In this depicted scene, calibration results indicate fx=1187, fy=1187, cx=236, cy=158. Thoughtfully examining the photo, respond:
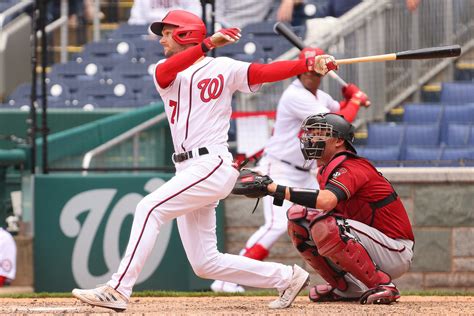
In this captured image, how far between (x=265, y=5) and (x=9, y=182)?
295 centimetres

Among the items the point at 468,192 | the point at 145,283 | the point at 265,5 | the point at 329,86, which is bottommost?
the point at 145,283

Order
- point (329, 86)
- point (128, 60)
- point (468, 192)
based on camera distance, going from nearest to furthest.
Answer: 1. point (468, 192)
2. point (329, 86)
3. point (128, 60)

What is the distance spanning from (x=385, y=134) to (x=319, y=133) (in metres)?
3.27

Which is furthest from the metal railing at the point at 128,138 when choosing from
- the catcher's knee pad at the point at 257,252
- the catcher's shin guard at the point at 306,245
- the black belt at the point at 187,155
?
the black belt at the point at 187,155

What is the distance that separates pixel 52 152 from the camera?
9.20 meters

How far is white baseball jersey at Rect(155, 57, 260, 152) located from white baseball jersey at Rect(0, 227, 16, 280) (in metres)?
3.04

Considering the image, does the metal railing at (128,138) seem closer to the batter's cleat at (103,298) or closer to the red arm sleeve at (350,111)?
the red arm sleeve at (350,111)

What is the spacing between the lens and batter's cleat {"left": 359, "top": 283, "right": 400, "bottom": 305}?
240 inches

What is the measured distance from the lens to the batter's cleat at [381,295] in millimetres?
6102

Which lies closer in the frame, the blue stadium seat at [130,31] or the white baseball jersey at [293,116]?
the white baseball jersey at [293,116]

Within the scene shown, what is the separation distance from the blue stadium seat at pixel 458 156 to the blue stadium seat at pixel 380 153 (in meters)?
0.37

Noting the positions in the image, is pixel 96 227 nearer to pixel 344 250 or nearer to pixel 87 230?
pixel 87 230

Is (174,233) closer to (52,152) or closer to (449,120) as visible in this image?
(52,152)

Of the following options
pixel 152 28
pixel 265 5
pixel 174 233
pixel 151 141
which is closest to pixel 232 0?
pixel 265 5
